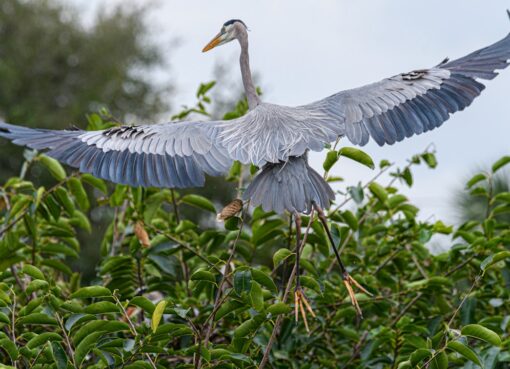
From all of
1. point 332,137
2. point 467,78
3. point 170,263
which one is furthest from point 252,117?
point 467,78

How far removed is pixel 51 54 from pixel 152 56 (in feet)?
9.60

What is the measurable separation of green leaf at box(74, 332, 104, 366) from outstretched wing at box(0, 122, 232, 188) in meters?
1.09

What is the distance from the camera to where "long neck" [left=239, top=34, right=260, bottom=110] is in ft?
17.0

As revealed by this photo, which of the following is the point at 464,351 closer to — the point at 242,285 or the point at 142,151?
the point at 242,285

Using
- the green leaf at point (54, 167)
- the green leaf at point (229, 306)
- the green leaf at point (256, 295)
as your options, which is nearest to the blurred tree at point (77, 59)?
the green leaf at point (54, 167)

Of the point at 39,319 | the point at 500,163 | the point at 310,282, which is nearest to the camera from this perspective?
the point at 39,319

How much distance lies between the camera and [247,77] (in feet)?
17.9

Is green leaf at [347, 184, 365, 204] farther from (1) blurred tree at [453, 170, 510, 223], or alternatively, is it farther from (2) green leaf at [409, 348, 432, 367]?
(1) blurred tree at [453, 170, 510, 223]

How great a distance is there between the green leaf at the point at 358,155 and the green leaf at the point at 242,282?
1.04m

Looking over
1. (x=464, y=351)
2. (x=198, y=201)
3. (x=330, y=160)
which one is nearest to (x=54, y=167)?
(x=198, y=201)

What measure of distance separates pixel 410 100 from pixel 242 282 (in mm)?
1845

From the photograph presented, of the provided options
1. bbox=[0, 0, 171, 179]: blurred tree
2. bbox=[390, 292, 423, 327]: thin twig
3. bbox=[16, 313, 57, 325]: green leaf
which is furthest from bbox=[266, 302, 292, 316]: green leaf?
bbox=[0, 0, 171, 179]: blurred tree

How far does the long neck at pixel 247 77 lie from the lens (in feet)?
17.0

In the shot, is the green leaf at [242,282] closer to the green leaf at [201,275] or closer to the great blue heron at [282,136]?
the green leaf at [201,275]
